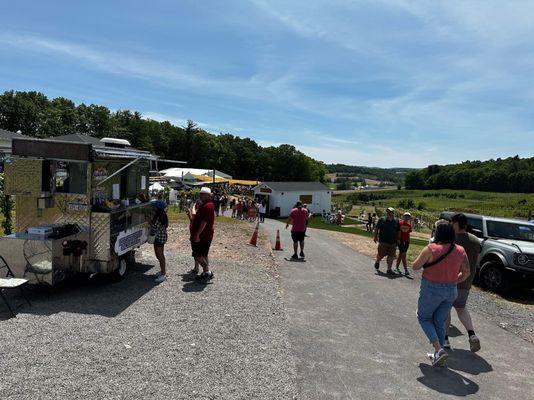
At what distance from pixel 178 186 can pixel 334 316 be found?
42821 millimetres

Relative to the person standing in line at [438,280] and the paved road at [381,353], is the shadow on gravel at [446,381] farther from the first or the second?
the person standing in line at [438,280]

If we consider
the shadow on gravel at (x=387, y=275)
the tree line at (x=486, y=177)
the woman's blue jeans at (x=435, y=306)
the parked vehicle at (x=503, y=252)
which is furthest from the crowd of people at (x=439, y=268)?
the tree line at (x=486, y=177)

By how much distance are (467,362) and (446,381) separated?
856 millimetres

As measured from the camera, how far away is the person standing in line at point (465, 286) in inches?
231

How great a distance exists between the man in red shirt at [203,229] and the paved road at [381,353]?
1726mm

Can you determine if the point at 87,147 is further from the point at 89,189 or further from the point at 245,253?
the point at 245,253

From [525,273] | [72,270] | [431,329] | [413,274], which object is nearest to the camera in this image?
[431,329]

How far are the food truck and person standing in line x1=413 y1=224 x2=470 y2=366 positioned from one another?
506 cm

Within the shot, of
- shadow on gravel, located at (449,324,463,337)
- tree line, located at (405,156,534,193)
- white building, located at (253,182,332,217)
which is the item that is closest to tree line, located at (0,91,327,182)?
white building, located at (253,182,332,217)

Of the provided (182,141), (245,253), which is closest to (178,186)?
(245,253)

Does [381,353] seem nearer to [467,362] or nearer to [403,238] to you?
[467,362]

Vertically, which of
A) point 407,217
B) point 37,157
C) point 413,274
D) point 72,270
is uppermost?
point 37,157

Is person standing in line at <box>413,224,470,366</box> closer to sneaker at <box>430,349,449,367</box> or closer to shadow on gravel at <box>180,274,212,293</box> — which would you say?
sneaker at <box>430,349,449,367</box>

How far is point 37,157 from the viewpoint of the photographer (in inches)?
286
